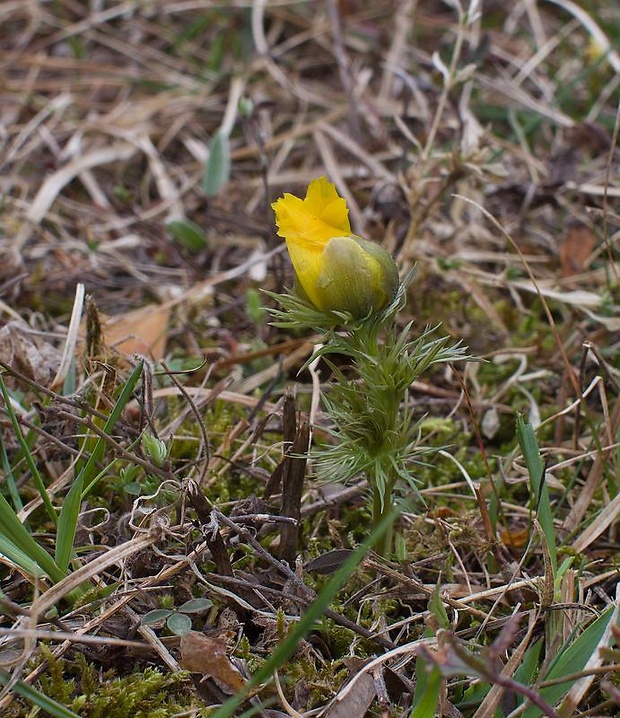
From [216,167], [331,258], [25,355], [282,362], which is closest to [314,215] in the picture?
[331,258]

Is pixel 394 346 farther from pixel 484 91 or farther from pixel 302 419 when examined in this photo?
pixel 484 91

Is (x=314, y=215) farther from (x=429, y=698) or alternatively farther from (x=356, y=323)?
(x=429, y=698)

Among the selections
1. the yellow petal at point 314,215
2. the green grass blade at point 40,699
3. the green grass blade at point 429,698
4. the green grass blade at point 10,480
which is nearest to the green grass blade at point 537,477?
the green grass blade at point 429,698

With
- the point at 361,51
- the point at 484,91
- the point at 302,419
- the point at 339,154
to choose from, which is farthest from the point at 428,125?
the point at 302,419

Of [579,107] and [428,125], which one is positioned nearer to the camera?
[428,125]

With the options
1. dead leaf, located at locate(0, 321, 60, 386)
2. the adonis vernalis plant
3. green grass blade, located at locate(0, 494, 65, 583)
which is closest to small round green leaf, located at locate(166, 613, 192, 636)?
green grass blade, located at locate(0, 494, 65, 583)
